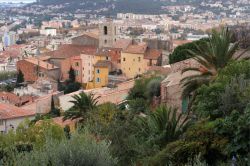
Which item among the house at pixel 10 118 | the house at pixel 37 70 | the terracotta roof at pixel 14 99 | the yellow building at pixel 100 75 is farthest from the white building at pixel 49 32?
the house at pixel 10 118

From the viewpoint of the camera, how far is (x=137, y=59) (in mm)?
42562

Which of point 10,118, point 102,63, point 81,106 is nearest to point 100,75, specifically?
point 102,63

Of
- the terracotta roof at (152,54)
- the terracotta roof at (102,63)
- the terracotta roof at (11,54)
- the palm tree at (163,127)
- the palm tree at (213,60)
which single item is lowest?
the terracotta roof at (11,54)

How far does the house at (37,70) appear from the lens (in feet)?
157

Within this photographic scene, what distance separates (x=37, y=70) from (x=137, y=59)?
10.4 m

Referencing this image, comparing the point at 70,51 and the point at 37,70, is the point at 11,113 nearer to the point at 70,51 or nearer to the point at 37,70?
the point at 37,70

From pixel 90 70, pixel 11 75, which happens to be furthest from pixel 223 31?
pixel 11 75

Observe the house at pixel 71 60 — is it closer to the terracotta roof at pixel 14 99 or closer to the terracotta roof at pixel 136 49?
the terracotta roof at pixel 136 49

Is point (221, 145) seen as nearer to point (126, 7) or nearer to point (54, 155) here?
point (54, 155)

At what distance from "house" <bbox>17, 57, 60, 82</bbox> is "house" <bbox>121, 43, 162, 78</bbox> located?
7907 mm

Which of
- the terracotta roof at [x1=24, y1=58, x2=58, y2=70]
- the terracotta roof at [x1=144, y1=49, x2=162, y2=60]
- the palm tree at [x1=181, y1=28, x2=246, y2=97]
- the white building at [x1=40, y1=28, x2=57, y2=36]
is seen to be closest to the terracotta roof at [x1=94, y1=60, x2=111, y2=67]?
the terracotta roof at [x1=144, y1=49, x2=162, y2=60]

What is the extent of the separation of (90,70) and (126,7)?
145200 millimetres

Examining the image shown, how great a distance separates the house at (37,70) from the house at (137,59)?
25.9ft

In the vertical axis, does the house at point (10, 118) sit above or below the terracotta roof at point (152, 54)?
below
